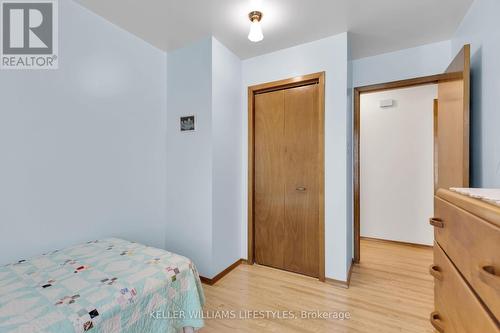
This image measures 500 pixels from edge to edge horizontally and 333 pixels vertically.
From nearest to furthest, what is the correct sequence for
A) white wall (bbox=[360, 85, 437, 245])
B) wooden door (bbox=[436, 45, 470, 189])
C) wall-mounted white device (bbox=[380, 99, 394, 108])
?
wooden door (bbox=[436, 45, 470, 189]), white wall (bbox=[360, 85, 437, 245]), wall-mounted white device (bbox=[380, 99, 394, 108])

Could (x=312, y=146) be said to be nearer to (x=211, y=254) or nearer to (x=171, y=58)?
(x=211, y=254)

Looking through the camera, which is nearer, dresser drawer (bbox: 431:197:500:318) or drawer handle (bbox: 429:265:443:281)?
dresser drawer (bbox: 431:197:500:318)

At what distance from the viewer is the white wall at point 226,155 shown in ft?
7.64

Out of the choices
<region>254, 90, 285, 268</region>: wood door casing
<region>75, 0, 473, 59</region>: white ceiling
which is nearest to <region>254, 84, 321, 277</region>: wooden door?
<region>254, 90, 285, 268</region>: wood door casing

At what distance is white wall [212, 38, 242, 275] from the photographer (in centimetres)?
233

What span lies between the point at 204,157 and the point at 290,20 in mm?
1492

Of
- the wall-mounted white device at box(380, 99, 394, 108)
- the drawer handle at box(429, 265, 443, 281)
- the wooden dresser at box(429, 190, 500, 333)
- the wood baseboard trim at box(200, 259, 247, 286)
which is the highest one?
the wall-mounted white device at box(380, 99, 394, 108)

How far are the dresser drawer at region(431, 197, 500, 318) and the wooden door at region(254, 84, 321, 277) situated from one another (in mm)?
1512

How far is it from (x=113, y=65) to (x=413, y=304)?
3.37 m

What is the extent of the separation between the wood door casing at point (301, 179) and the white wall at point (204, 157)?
62 centimetres

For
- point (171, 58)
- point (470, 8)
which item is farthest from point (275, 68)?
point (470, 8)

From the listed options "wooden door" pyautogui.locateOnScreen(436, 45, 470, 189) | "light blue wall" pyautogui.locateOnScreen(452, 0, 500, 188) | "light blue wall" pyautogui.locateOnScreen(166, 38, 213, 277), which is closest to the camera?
"light blue wall" pyautogui.locateOnScreen(452, 0, 500, 188)

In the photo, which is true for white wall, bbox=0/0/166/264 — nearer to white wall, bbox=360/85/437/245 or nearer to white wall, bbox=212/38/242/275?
white wall, bbox=212/38/242/275

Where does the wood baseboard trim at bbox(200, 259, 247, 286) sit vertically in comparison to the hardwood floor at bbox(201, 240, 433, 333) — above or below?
above
